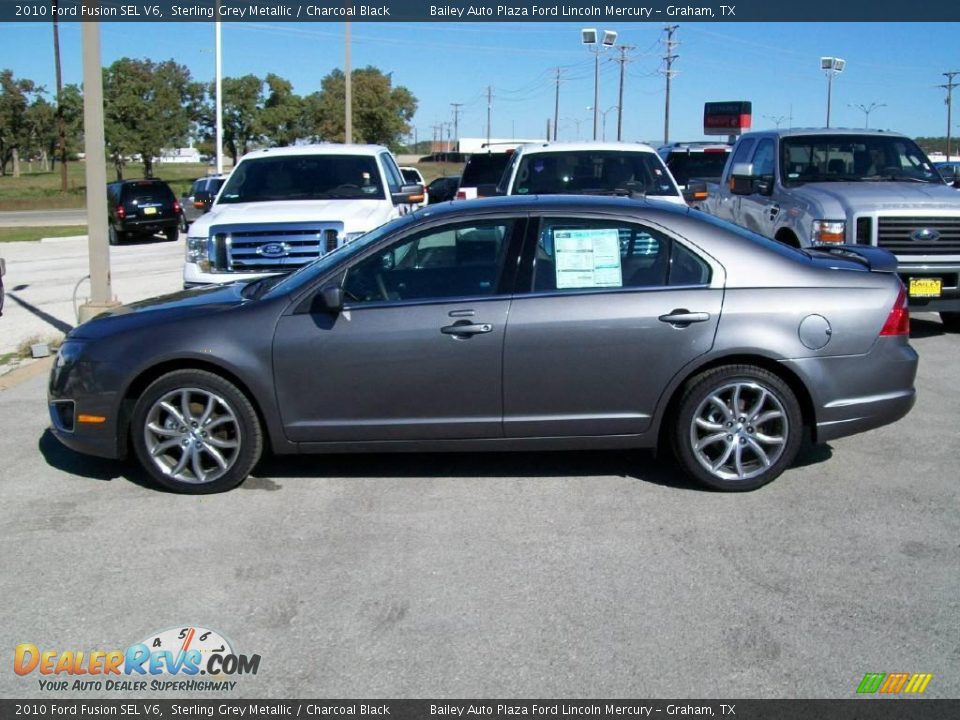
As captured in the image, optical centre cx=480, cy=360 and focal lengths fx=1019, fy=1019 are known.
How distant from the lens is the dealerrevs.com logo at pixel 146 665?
389 centimetres

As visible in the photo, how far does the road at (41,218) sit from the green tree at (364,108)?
16.3m

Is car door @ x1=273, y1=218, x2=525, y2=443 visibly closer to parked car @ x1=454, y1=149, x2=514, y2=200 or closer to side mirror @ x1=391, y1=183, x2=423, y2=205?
side mirror @ x1=391, y1=183, x2=423, y2=205

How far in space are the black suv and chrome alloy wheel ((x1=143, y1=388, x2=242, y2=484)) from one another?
78.6ft

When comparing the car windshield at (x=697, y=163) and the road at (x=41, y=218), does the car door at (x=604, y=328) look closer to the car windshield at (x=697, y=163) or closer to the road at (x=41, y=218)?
the car windshield at (x=697, y=163)

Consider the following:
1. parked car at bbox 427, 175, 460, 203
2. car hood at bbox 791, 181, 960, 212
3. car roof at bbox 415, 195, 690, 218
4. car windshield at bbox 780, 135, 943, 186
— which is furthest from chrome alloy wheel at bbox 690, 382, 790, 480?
parked car at bbox 427, 175, 460, 203

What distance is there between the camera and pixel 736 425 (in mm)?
5754

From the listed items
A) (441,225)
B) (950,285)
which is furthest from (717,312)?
(950,285)

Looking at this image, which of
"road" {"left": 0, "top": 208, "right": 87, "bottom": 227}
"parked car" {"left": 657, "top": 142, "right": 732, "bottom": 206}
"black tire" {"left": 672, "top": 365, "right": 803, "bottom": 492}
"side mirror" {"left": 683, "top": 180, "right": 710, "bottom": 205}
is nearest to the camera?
"black tire" {"left": 672, "top": 365, "right": 803, "bottom": 492}

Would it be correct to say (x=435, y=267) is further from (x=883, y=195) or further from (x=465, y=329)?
(x=883, y=195)

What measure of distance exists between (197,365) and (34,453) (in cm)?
182

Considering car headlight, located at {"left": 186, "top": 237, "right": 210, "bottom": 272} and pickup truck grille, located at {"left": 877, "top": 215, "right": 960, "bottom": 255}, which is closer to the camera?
pickup truck grille, located at {"left": 877, "top": 215, "right": 960, "bottom": 255}

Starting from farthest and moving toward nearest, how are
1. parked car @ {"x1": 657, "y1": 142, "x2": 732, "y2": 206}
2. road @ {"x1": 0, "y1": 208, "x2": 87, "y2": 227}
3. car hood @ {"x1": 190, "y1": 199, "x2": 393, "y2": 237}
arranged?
road @ {"x1": 0, "y1": 208, "x2": 87, "y2": 227}, parked car @ {"x1": 657, "y1": 142, "x2": 732, "y2": 206}, car hood @ {"x1": 190, "y1": 199, "x2": 393, "y2": 237}

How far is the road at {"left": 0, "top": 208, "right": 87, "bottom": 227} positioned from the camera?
1430 inches

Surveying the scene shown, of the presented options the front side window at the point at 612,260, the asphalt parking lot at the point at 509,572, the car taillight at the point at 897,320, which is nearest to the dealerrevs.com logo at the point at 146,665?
the asphalt parking lot at the point at 509,572
